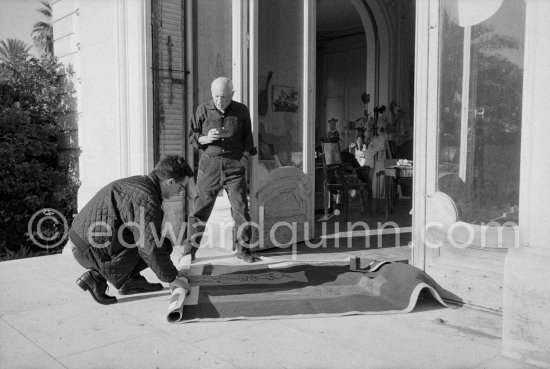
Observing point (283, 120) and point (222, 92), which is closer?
point (222, 92)

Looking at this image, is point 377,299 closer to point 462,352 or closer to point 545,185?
point 462,352

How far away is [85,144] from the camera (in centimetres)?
698

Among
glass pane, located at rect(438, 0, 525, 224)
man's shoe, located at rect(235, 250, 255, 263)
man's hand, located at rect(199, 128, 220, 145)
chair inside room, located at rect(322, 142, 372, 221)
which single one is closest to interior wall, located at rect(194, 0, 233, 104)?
man's hand, located at rect(199, 128, 220, 145)

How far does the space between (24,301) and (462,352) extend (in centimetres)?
317

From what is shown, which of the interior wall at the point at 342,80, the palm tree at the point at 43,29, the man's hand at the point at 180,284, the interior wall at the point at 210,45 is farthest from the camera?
the palm tree at the point at 43,29

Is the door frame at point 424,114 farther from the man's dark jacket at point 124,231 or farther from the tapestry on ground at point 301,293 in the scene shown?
the man's dark jacket at point 124,231

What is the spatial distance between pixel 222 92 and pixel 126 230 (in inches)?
73.1

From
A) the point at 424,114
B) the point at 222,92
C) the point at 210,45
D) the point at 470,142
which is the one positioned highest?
the point at 210,45

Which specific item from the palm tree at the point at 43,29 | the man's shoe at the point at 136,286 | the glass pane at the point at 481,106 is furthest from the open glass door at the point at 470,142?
the palm tree at the point at 43,29

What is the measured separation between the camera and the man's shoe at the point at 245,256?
5.40 m

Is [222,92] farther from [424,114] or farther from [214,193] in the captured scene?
[424,114]

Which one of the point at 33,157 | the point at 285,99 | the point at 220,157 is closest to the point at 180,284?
the point at 220,157

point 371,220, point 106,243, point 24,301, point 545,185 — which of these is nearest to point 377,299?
point 545,185

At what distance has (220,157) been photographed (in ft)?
17.4
